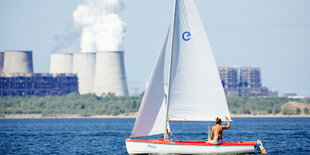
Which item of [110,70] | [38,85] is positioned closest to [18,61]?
[110,70]

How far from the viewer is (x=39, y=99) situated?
159 m

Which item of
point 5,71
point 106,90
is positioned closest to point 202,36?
point 106,90

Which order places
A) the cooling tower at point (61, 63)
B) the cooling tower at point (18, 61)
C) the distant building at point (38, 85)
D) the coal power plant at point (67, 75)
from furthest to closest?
the distant building at point (38, 85) < the cooling tower at point (61, 63) < the cooling tower at point (18, 61) < the coal power plant at point (67, 75)

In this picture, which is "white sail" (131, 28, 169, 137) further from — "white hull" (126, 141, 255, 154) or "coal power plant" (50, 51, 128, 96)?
"coal power plant" (50, 51, 128, 96)

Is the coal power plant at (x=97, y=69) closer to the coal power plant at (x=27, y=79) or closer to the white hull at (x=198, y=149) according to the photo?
the coal power plant at (x=27, y=79)

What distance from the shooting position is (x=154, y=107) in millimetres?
33781

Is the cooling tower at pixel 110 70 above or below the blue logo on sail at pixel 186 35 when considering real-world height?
above

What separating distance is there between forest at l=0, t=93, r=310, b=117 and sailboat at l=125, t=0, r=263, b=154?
114 metres

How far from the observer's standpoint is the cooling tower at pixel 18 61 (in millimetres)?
132750

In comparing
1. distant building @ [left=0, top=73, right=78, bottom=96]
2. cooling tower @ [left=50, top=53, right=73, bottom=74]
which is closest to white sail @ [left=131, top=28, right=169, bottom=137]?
cooling tower @ [left=50, top=53, right=73, bottom=74]

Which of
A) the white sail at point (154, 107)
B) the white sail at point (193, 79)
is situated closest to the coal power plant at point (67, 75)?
the white sail at point (154, 107)

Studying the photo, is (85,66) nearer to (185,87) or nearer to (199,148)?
(185,87)

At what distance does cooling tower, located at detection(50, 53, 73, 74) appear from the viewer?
144750mm

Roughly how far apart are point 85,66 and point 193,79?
338 feet
